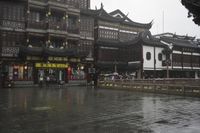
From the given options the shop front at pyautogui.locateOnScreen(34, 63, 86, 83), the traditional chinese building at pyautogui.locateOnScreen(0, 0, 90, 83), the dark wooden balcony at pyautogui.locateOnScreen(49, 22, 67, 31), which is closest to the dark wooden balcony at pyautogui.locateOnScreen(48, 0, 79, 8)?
the traditional chinese building at pyautogui.locateOnScreen(0, 0, 90, 83)

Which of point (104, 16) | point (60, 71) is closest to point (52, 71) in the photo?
point (60, 71)

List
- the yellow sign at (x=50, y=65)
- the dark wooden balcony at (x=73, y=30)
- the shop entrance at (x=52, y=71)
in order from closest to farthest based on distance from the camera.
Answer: the yellow sign at (x=50, y=65) < the shop entrance at (x=52, y=71) < the dark wooden balcony at (x=73, y=30)

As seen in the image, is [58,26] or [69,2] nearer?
[58,26]

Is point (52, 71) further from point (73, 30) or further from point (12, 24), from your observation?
point (12, 24)

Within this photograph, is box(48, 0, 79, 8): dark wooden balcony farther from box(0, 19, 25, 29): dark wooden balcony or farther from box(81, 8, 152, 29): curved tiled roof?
box(0, 19, 25, 29): dark wooden balcony

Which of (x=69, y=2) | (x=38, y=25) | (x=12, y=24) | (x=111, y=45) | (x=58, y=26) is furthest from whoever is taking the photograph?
(x=111, y=45)

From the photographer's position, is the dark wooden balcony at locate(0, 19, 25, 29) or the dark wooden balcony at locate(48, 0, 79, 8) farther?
the dark wooden balcony at locate(48, 0, 79, 8)

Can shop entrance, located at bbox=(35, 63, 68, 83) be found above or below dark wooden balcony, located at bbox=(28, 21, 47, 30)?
below

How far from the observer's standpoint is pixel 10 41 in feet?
107

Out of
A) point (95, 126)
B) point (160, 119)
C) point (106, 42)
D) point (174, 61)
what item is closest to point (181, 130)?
point (160, 119)

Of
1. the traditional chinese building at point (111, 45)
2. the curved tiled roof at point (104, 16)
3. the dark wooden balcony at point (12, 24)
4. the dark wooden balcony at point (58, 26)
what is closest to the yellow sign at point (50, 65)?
the dark wooden balcony at point (58, 26)

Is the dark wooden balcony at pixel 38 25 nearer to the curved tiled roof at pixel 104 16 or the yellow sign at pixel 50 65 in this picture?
the yellow sign at pixel 50 65

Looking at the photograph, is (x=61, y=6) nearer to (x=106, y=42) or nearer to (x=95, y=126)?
(x=106, y=42)

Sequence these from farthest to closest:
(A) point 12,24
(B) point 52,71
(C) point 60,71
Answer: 1. (C) point 60,71
2. (B) point 52,71
3. (A) point 12,24
